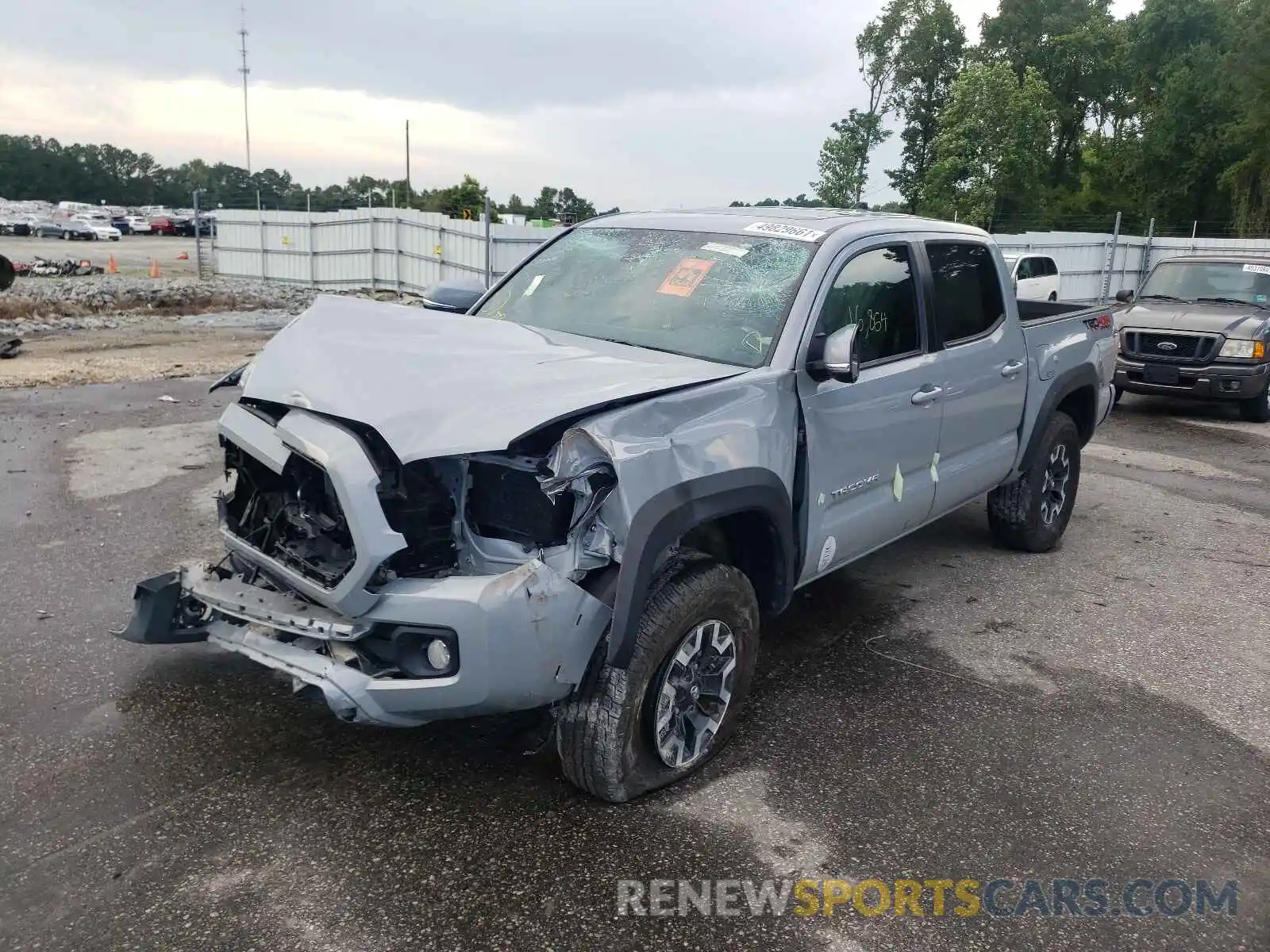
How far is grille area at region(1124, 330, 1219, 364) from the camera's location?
11.0 metres

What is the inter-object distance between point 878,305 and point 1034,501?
230 cm

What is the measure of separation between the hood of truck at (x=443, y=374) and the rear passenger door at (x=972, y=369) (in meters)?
1.58

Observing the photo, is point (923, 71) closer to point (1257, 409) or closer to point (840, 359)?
point (1257, 409)

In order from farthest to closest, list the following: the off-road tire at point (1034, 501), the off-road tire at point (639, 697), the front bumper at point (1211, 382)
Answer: the front bumper at point (1211, 382)
the off-road tire at point (1034, 501)
the off-road tire at point (639, 697)

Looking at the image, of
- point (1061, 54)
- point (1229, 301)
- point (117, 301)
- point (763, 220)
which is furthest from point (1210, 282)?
point (1061, 54)

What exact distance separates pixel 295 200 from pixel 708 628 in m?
42.3

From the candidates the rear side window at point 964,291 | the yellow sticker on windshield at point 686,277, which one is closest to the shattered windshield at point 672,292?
the yellow sticker on windshield at point 686,277

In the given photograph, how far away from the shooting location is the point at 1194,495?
8023 millimetres

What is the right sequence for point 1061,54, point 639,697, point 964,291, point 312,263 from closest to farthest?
point 639,697
point 964,291
point 312,263
point 1061,54

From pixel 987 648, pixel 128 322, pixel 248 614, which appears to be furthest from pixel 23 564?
pixel 128 322

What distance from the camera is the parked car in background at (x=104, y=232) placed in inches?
1949

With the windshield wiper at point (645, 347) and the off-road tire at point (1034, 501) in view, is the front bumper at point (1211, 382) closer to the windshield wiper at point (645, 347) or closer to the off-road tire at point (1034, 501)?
the off-road tire at point (1034, 501)

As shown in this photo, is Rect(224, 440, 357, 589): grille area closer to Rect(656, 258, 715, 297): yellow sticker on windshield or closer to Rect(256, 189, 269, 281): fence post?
Rect(656, 258, 715, 297): yellow sticker on windshield

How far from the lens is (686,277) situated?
14.0ft
